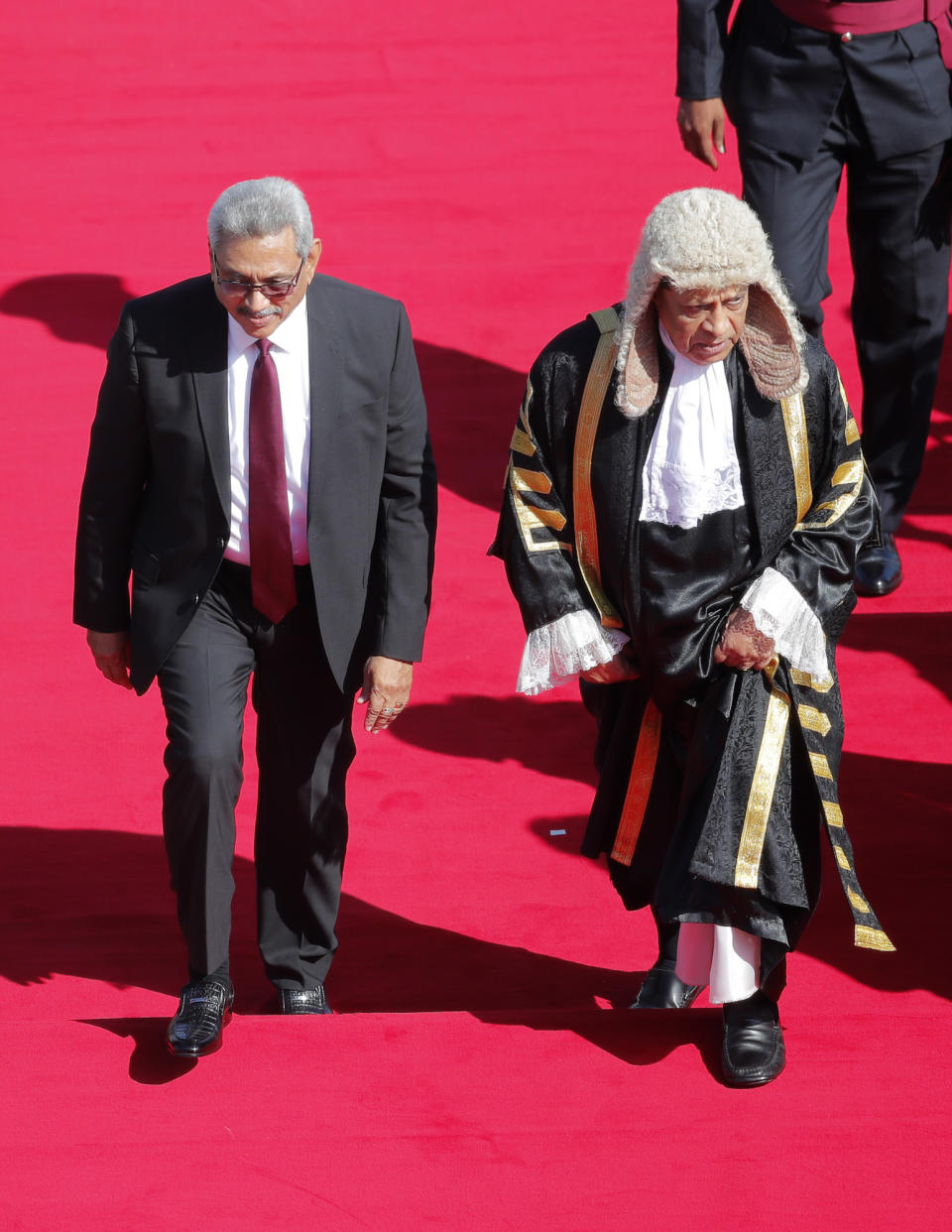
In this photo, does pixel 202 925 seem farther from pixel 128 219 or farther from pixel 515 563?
pixel 128 219

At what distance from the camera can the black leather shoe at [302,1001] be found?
3.49m

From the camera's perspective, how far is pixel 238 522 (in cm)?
315

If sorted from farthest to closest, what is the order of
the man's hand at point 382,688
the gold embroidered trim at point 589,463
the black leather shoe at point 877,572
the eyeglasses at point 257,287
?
the black leather shoe at point 877,572, the man's hand at point 382,688, the gold embroidered trim at point 589,463, the eyeglasses at point 257,287

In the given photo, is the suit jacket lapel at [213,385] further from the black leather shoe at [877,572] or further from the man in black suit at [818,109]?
the black leather shoe at [877,572]

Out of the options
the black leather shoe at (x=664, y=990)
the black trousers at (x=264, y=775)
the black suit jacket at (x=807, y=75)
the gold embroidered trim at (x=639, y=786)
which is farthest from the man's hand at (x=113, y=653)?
the black suit jacket at (x=807, y=75)

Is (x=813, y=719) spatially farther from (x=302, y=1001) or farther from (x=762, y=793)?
(x=302, y=1001)

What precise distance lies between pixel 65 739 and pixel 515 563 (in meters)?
1.74

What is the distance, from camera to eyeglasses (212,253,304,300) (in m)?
2.89

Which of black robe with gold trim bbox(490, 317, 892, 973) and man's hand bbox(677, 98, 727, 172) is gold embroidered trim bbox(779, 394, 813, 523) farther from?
man's hand bbox(677, 98, 727, 172)

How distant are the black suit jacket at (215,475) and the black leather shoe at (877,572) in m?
2.06

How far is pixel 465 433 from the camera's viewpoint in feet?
19.0

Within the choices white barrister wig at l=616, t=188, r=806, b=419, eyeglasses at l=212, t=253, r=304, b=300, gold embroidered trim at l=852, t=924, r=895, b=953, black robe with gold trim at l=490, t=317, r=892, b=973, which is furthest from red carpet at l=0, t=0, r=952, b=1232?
eyeglasses at l=212, t=253, r=304, b=300

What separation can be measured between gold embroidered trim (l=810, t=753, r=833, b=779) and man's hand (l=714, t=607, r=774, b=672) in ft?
0.59

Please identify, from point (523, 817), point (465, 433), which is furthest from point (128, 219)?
point (523, 817)
